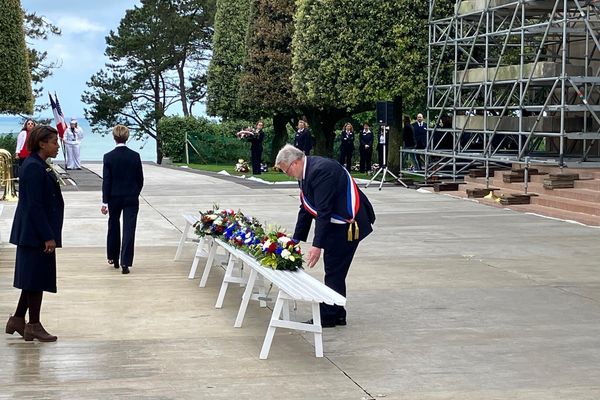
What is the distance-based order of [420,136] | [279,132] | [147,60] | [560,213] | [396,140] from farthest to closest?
[147,60] < [279,132] < [396,140] < [420,136] < [560,213]

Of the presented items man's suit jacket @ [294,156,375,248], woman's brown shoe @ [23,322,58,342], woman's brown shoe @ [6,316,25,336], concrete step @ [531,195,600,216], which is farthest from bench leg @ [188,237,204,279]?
concrete step @ [531,195,600,216]

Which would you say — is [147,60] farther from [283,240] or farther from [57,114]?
[283,240]

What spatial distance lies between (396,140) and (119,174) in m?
21.2

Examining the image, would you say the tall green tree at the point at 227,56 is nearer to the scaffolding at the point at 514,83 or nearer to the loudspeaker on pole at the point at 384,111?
the scaffolding at the point at 514,83

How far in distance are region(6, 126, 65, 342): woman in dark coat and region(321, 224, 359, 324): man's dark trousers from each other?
2.30 m

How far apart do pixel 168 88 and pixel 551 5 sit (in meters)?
54.6

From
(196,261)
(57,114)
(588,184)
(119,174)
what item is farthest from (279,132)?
(196,261)

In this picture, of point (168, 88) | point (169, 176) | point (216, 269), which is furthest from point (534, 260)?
point (168, 88)


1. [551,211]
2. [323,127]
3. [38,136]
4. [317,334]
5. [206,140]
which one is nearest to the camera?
[317,334]

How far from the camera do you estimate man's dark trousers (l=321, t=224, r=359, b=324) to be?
→ 924 cm

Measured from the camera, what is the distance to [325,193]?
356 inches

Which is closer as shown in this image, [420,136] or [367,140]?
[420,136]

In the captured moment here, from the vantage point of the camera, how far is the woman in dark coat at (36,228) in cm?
863

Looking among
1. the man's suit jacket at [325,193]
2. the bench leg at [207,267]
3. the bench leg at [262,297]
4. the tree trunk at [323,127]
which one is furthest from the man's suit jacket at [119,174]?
the tree trunk at [323,127]
